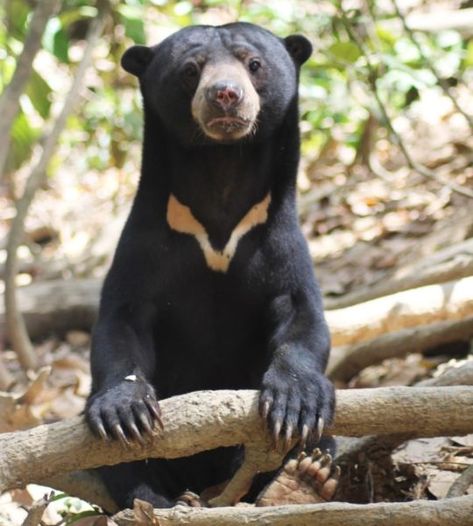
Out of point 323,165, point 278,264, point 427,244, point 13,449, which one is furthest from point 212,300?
point 323,165

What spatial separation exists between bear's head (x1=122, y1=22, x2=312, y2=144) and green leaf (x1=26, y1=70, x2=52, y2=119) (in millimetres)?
1461

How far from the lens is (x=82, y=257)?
9594 mm

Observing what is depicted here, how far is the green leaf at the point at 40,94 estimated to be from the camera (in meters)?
6.34

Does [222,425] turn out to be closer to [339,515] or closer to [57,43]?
[339,515]

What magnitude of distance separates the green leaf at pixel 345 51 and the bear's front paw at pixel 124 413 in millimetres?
3247

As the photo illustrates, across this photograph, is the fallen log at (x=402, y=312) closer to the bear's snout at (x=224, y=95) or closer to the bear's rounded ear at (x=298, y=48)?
the bear's rounded ear at (x=298, y=48)

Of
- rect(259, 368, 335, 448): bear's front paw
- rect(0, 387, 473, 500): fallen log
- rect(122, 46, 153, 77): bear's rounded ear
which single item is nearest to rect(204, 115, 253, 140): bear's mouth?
rect(122, 46, 153, 77): bear's rounded ear

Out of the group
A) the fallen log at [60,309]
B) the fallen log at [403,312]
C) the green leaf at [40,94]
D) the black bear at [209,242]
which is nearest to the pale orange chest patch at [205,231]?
the black bear at [209,242]

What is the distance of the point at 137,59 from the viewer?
16.5ft

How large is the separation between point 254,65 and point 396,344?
1909mm

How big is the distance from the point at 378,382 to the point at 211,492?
187cm

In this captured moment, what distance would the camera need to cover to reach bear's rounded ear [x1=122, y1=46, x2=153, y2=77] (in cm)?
498

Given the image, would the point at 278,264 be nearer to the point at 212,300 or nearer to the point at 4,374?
the point at 212,300

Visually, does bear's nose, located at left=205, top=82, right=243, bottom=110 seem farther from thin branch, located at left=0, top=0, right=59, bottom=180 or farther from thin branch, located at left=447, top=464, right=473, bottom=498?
thin branch, located at left=447, top=464, right=473, bottom=498
